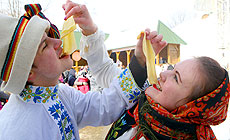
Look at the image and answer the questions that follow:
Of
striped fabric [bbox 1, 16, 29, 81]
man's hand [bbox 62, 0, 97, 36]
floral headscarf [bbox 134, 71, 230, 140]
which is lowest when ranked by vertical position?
floral headscarf [bbox 134, 71, 230, 140]

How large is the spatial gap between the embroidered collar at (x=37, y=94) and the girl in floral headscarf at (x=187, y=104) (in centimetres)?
53

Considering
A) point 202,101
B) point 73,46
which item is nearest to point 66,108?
point 73,46

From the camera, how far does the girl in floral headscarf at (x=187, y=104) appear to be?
0.93 meters

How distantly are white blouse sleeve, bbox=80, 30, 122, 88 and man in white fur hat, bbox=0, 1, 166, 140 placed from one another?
22mm

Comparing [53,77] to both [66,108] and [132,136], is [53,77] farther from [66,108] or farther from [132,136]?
[132,136]

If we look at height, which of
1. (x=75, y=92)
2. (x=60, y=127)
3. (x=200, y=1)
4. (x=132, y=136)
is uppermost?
(x=200, y=1)

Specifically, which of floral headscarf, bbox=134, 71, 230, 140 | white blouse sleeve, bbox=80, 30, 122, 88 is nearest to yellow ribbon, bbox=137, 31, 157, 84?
floral headscarf, bbox=134, 71, 230, 140

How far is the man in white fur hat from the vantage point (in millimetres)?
883

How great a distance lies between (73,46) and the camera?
1257 millimetres

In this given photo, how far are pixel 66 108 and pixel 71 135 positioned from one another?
18cm

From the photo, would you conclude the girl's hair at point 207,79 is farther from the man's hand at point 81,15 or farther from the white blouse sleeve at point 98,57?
the man's hand at point 81,15

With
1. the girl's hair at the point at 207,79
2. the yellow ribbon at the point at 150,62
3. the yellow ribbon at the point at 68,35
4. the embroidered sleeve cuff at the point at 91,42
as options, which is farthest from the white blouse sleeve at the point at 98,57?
the girl's hair at the point at 207,79

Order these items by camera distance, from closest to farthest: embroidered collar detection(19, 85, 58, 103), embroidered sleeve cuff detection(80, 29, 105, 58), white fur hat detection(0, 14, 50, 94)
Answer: white fur hat detection(0, 14, 50, 94) → embroidered collar detection(19, 85, 58, 103) → embroidered sleeve cuff detection(80, 29, 105, 58)

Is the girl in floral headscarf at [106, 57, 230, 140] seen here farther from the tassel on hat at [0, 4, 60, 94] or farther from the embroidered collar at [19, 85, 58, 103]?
the tassel on hat at [0, 4, 60, 94]
